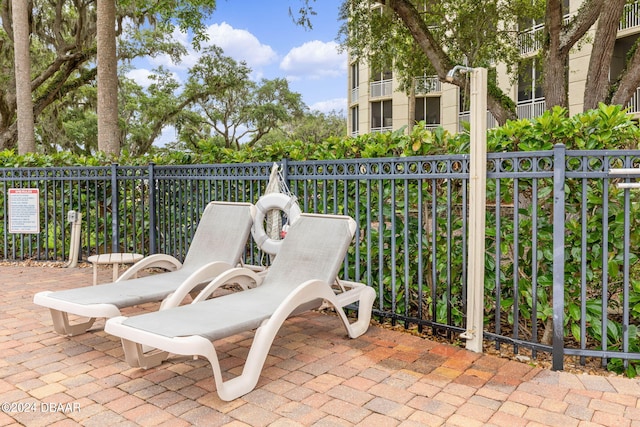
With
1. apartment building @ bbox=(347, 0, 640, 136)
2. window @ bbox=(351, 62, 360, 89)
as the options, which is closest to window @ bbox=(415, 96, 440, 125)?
apartment building @ bbox=(347, 0, 640, 136)

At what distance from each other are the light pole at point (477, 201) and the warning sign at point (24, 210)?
7.14 metres

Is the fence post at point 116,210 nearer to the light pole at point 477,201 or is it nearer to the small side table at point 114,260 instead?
the small side table at point 114,260

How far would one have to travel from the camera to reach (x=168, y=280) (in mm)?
4629

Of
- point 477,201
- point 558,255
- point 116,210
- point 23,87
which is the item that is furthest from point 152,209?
point 23,87

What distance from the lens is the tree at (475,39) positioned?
942 centimetres

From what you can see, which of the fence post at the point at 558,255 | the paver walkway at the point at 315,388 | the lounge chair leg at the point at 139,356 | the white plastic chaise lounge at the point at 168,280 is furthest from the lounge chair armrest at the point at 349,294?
the fence post at the point at 558,255

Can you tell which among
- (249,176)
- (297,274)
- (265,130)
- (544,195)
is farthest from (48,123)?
(544,195)

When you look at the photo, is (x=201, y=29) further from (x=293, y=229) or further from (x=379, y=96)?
(x=379, y=96)

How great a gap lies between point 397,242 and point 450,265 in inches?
26.0

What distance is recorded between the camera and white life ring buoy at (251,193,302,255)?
15.8ft

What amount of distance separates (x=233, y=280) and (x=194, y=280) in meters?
0.36

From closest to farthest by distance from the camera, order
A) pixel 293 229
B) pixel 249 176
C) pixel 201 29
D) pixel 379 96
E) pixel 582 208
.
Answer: pixel 582 208 < pixel 293 229 < pixel 249 176 < pixel 201 29 < pixel 379 96

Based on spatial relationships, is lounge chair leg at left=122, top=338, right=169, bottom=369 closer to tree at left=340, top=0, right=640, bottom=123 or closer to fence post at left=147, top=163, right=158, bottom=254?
fence post at left=147, top=163, right=158, bottom=254

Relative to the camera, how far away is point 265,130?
31.4 meters
